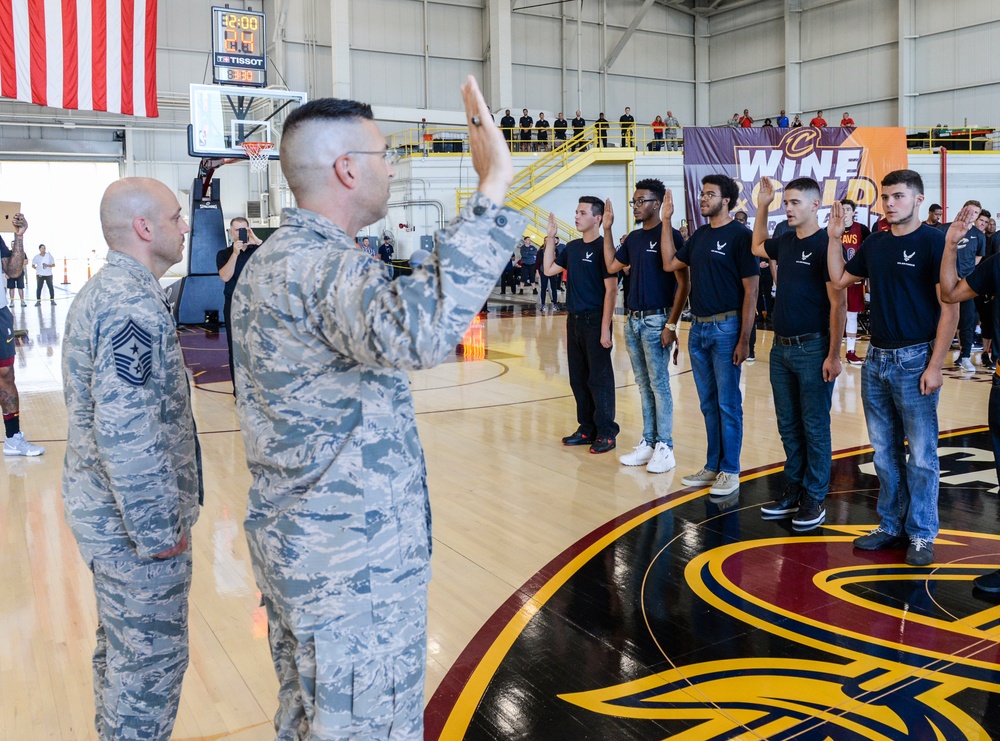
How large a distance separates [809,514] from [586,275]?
8.74ft

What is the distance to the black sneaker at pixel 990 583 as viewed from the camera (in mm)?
3902

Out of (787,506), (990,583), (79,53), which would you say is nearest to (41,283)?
(79,53)

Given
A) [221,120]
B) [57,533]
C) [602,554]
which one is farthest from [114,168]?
[602,554]

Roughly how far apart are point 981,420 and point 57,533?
24.1 ft

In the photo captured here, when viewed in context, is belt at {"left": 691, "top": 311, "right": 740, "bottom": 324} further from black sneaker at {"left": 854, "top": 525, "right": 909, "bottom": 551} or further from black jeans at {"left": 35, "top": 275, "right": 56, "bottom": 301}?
black jeans at {"left": 35, "top": 275, "right": 56, "bottom": 301}

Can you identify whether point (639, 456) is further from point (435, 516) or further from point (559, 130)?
point (559, 130)

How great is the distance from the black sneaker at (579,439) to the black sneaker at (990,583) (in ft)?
11.4

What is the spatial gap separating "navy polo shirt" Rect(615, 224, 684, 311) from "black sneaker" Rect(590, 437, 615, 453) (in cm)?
118

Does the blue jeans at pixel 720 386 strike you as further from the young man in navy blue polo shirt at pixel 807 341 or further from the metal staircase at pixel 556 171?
the metal staircase at pixel 556 171

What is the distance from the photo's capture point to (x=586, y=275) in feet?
21.9

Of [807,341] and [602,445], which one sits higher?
[807,341]

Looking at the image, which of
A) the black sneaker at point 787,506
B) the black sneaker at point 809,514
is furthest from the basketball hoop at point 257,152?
the black sneaker at point 809,514

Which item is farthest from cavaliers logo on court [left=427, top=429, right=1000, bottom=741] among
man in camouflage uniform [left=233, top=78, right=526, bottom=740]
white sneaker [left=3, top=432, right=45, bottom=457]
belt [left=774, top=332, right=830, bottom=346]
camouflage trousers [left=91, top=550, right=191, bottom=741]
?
white sneaker [left=3, top=432, right=45, bottom=457]

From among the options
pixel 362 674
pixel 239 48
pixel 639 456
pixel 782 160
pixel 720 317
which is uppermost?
pixel 239 48
